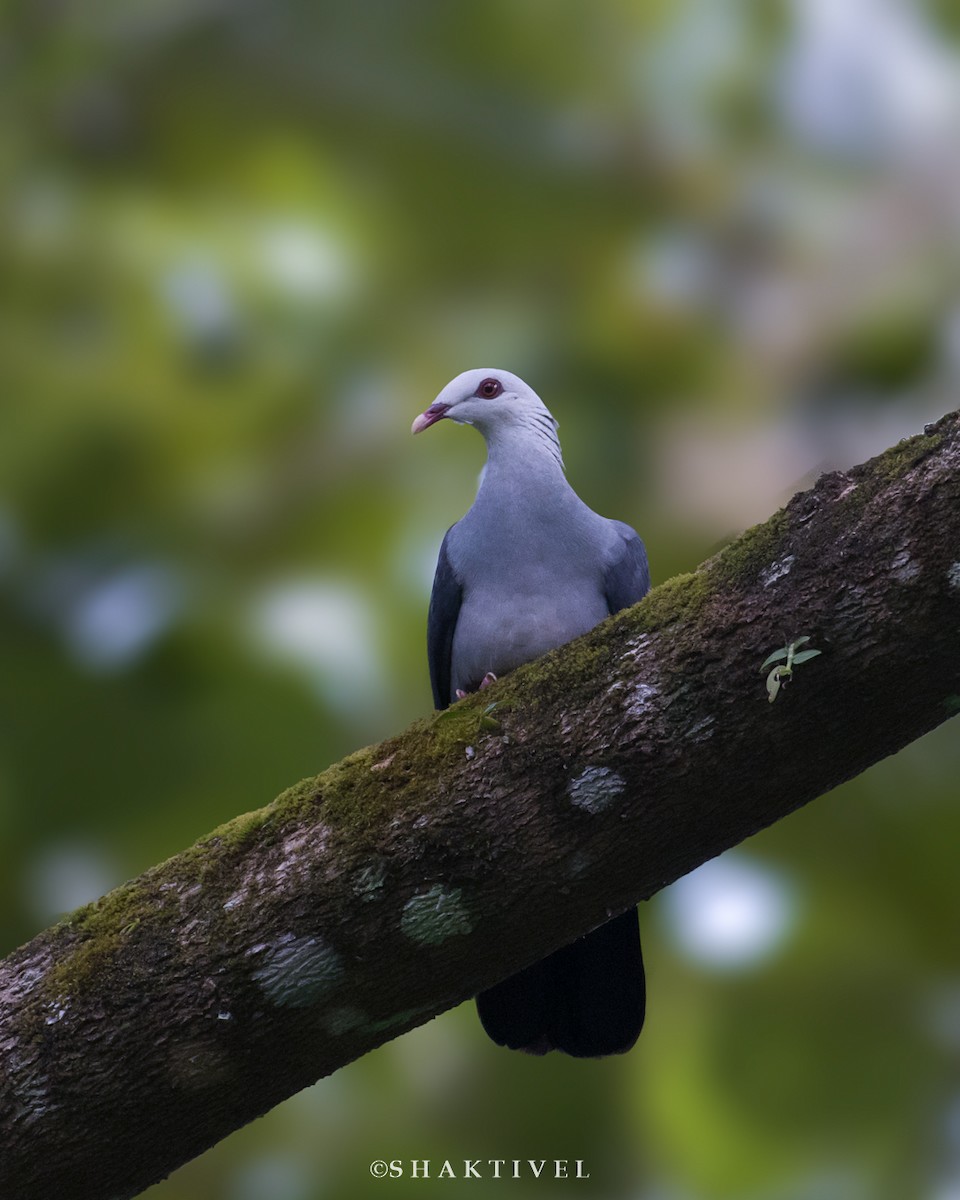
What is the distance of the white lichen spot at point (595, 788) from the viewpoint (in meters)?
2.89

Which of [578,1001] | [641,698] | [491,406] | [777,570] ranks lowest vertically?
[578,1001]

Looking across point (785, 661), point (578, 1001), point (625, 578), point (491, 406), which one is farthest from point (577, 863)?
point (491, 406)

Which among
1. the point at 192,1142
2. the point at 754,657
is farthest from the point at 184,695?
the point at 754,657

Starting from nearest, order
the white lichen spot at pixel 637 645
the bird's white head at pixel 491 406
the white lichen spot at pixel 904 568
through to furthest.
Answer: the white lichen spot at pixel 904 568, the white lichen spot at pixel 637 645, the bird's white head at pixel 491 406

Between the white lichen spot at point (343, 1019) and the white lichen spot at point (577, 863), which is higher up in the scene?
the white lichen spot at point (577, 863)

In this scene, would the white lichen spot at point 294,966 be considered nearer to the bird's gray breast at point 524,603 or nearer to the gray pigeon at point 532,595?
the gray pigeon at point 532,595

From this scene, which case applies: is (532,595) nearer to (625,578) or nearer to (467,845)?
(625,578)

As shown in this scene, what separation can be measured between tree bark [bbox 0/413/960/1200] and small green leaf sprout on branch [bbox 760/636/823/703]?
0.02 meters

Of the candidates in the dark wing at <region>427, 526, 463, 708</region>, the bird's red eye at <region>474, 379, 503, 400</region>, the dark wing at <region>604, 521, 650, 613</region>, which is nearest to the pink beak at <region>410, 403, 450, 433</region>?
the bird's red eye at <region>474, 379, 503, 400</region>

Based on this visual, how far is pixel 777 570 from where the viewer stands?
283cm

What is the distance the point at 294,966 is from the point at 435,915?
0.32 m

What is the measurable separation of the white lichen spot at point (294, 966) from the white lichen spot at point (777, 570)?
118 cm

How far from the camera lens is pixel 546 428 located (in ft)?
15.3

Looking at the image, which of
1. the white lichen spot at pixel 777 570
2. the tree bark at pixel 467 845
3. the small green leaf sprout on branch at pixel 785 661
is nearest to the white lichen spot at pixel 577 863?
the tree bark at pixel 467 845
